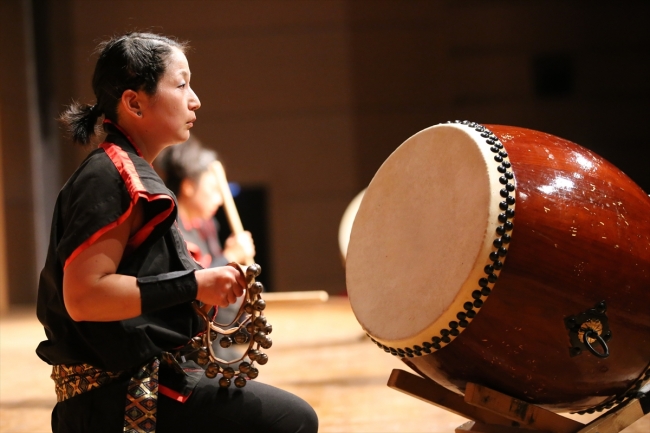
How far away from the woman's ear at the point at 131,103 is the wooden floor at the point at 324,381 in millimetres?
1252

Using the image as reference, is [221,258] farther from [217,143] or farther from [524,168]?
[217,143]

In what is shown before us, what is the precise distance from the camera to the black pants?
125cm

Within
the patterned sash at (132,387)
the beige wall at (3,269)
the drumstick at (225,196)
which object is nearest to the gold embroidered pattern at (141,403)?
the patterned sash at (132,387)

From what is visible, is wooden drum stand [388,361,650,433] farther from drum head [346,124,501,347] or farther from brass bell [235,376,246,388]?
brass bell [235,376,246,388]

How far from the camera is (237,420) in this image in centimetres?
130

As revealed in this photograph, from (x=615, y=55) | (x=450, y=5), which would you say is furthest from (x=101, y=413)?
(x=615, y=55)

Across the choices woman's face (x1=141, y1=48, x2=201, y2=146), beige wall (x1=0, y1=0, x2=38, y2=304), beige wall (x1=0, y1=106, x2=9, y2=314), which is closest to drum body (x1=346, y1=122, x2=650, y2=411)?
woman's face (x1=141, y1=48, x2=201, y2=146)

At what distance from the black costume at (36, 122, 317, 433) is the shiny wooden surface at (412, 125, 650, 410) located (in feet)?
1.32

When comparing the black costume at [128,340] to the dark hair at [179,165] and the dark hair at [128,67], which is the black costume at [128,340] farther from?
the dark hair at [179,165]

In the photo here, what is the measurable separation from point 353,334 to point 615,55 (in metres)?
4.47

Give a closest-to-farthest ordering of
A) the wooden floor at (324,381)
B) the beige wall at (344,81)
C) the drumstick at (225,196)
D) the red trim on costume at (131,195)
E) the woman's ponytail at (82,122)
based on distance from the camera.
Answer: the red trim on costume at (131,195) → the woman's ponytail at (82,122) → the wooden floor at (324,381) → the drumstick at (225,196) → the beige wall at (344,81)

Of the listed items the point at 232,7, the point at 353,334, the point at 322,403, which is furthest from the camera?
the point at 232,7

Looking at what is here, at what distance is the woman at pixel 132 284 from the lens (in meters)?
1.17

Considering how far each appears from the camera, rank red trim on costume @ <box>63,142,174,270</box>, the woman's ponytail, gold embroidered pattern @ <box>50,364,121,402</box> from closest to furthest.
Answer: red trim on costume @ <box>63,142,174,270</box> → gold embroidered pattern @ <box>50,364,121,402</box> → the woman's ponytail
